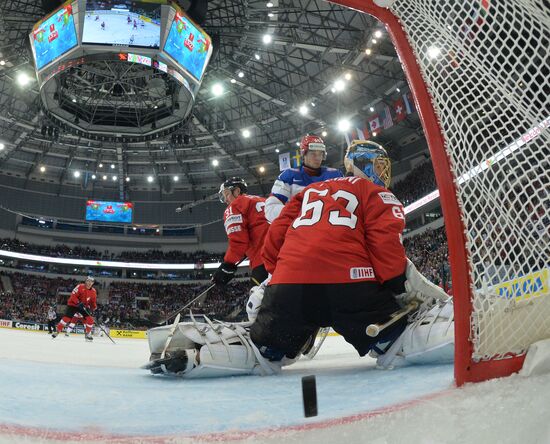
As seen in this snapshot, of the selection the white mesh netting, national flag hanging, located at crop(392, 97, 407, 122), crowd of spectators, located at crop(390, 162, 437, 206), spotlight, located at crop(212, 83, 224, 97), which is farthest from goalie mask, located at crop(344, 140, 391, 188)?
crowd of spectators, located at crop(390, 162, 437, 206)

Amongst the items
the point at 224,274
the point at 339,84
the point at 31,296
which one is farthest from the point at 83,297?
the point at 31,296

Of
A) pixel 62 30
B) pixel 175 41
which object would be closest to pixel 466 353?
pixel 175 41

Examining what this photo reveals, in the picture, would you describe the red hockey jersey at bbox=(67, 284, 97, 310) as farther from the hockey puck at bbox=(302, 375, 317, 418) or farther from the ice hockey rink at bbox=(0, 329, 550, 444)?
the hockey puck at bbox=(302, 375, 317, 418)

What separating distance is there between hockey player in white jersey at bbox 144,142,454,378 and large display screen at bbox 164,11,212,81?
457 inches

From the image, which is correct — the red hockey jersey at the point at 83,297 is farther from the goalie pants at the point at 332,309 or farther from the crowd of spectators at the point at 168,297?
the crowd of spectators at the point at 168,297

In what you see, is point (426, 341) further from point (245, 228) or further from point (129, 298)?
point (129, 298)

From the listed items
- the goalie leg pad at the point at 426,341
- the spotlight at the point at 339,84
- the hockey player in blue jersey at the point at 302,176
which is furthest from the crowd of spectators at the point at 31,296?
the goalie leg pad at the point at 426,341

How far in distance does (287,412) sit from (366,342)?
3.05 feet

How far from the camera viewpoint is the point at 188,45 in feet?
42.4

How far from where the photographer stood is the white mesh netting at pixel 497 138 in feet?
3.64

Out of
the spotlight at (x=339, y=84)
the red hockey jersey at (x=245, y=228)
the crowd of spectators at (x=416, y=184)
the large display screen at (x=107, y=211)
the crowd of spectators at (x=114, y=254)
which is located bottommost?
the red hockey jersey at (x=245, y=228)

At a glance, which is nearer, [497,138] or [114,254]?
[497,138]

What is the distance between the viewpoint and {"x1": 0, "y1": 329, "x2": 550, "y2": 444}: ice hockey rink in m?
0.80

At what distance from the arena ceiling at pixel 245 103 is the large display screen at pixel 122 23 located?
3461 mm
